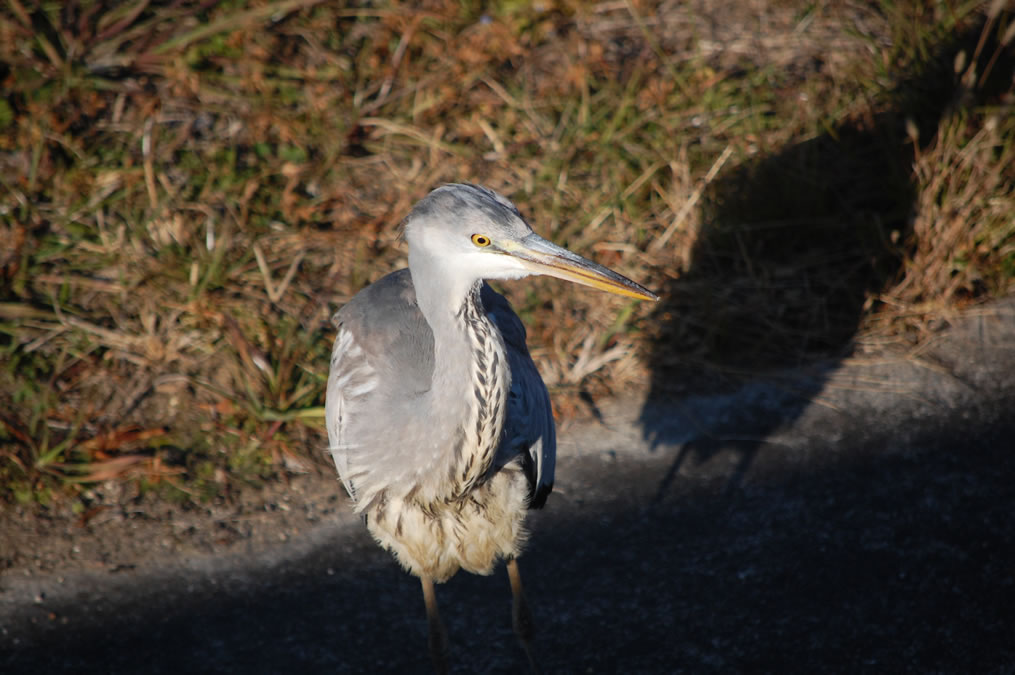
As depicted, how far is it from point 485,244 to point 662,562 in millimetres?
1879

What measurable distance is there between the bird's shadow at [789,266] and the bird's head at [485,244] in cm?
191

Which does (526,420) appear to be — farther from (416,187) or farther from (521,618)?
(416,187)

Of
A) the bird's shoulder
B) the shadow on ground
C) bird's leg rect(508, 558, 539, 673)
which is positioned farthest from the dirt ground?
the bird's shoulder

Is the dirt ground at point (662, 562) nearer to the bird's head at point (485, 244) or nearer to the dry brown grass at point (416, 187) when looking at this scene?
the dry brown grass at point (416, 187)

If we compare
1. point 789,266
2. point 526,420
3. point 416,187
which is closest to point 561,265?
point 526,420

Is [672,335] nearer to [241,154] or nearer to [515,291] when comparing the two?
[515,291]

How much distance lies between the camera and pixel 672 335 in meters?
4.76

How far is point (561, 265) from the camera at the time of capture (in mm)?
2668

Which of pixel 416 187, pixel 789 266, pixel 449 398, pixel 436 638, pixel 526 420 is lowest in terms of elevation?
pixel 436 638

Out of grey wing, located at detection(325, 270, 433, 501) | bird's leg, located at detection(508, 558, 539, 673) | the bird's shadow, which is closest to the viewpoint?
grey wing, located at detection(325, 270, 433, 501)

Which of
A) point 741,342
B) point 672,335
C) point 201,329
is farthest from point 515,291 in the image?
point 201,329

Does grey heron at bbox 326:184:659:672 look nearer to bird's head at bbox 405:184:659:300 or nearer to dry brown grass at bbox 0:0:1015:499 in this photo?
bird's head at bbox 405:184:659:300

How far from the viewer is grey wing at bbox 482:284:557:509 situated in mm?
3053

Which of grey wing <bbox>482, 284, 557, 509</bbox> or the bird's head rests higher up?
the bird's head
